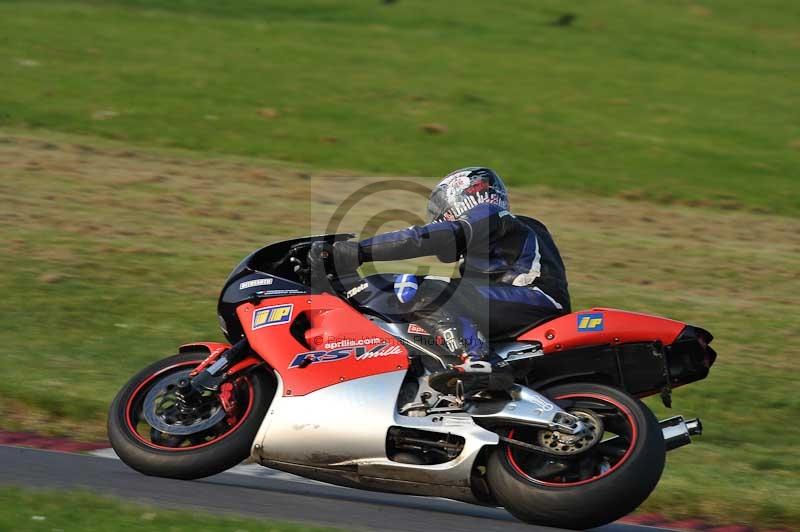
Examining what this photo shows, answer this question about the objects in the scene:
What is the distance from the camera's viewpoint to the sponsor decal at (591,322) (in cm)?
605

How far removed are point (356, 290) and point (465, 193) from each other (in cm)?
74

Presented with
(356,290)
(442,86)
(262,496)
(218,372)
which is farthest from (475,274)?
(442,86)

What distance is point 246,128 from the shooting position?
1941 centimetres

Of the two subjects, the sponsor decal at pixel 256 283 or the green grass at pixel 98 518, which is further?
the sponsor decal at pixel 256 283

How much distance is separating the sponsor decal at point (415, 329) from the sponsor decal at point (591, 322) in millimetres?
760

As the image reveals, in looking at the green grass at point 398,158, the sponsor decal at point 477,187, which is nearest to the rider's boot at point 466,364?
the sponsor decal at point 477,187

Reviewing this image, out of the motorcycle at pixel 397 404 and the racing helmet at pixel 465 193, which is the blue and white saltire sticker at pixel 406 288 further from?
the racing helmet at pixel 465 193

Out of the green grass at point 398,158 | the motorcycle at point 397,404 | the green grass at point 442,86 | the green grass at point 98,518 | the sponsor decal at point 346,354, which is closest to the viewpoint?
the green grass at point 98,518

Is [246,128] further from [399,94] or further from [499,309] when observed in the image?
[499,309]

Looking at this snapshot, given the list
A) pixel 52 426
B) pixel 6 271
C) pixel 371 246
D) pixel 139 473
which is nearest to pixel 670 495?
pixel 371 246

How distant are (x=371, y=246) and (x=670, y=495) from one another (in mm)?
2392

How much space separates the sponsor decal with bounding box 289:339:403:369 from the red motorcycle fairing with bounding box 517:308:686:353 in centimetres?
73

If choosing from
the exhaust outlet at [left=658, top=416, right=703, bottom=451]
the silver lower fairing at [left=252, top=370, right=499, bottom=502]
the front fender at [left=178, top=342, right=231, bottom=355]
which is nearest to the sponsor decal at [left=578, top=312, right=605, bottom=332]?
the exhaust outlet at [left=658, top=416, right=703, bottom=451]

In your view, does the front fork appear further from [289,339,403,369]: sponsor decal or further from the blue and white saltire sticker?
the blue and white saltire sticker
